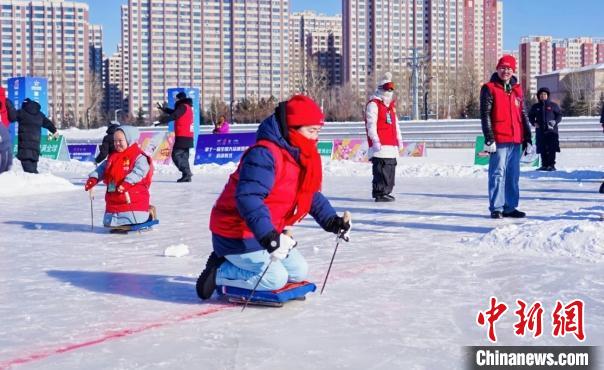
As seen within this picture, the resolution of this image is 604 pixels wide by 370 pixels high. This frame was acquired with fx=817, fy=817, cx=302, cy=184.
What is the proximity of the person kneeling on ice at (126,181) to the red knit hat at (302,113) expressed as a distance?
145 inches

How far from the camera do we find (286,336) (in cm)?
361

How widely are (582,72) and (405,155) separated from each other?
65.2 meters

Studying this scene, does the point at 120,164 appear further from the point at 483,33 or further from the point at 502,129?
the point at 483,33

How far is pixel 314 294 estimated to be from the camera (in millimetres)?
4520

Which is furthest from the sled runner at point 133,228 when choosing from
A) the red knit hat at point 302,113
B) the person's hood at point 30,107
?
the person's hood at point 30,107

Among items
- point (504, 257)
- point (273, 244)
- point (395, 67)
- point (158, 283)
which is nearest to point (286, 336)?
point (273, 244)

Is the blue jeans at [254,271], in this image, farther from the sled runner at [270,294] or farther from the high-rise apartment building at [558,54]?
the high-rise apartment building at [558,54]

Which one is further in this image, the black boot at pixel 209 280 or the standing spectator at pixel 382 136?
→ the standing spectator at pixel 382 136

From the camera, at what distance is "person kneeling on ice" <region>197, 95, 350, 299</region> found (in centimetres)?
388

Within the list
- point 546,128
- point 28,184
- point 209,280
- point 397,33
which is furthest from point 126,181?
point 397,33

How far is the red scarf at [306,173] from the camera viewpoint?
13.1 ft

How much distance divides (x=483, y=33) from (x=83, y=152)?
301 feet

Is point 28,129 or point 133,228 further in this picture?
point 28,129

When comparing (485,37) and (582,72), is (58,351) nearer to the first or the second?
(582,72)
